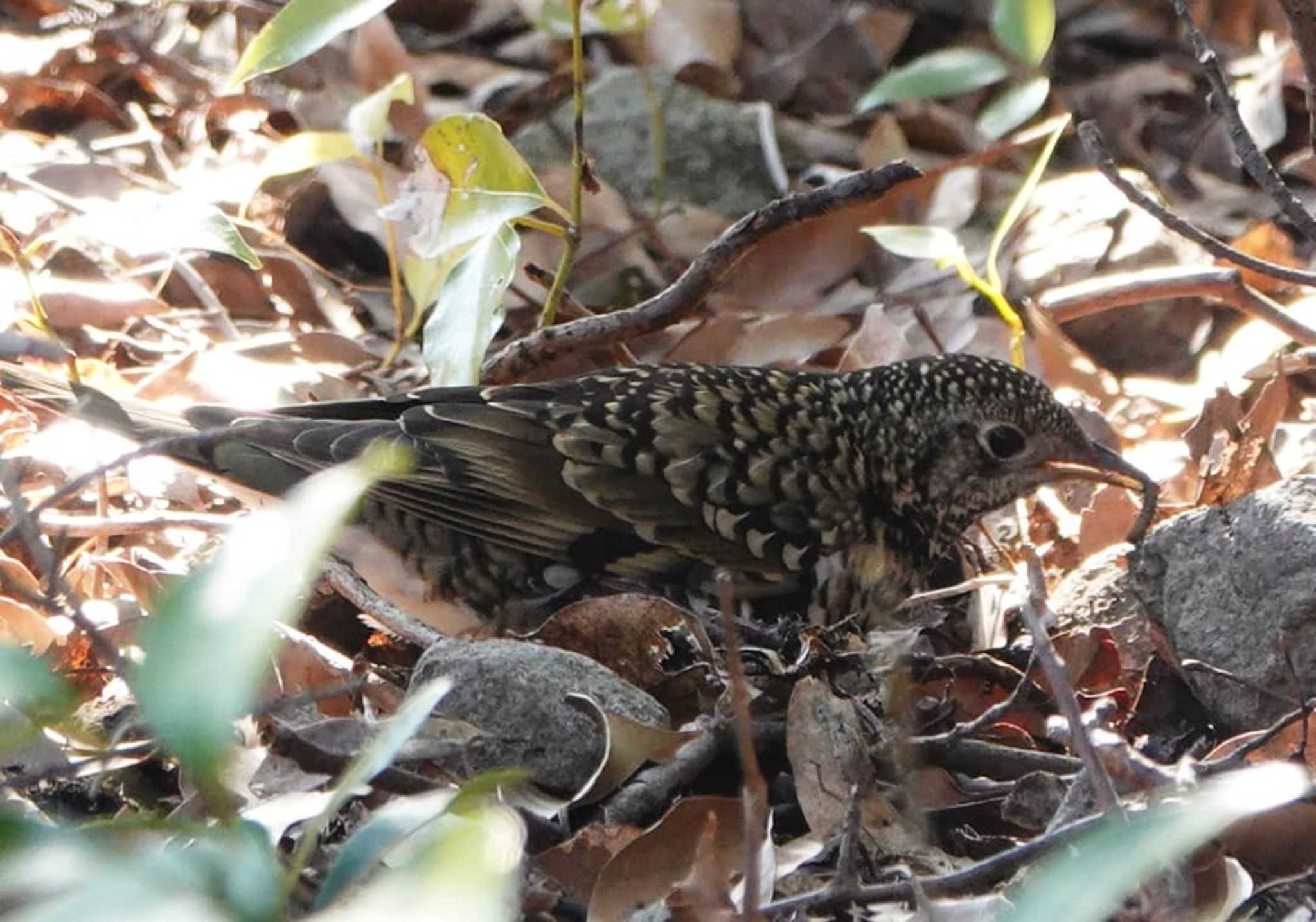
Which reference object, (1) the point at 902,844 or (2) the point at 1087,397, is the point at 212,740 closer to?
(1) the point at 902,844

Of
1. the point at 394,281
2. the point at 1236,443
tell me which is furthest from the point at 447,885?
the point at 394,281

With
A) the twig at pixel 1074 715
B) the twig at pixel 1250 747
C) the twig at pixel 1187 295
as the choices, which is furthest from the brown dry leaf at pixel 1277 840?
the twig at pixel 1187 295

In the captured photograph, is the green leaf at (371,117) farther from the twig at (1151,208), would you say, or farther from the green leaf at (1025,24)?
the twig at (1151,208)

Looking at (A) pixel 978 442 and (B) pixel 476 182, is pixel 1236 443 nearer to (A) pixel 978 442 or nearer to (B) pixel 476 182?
(A) pixel 978 442

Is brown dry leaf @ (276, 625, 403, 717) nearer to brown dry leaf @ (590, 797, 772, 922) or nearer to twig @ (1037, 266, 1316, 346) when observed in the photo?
brown dry leaf @ (590, 797, 772, 922)

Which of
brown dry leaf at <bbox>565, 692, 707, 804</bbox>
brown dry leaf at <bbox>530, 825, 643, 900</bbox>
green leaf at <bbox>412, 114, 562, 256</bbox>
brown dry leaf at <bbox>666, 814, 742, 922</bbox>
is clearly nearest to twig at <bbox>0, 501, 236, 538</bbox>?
green leaf at <bbox>412, 114, 562, 256</bbox>

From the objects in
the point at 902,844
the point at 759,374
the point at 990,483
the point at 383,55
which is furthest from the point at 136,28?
the point at 902,844
